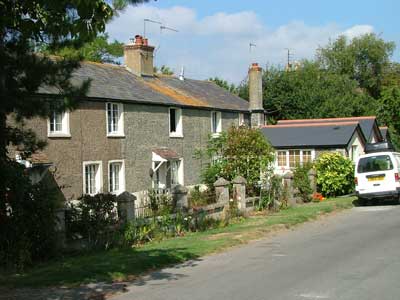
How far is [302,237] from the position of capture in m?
15.4

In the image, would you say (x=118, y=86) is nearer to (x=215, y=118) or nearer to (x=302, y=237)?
(x=215, y=118)

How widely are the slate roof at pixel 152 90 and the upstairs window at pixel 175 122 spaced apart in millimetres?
581

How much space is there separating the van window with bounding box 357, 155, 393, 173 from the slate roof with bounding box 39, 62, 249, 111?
1077 cm

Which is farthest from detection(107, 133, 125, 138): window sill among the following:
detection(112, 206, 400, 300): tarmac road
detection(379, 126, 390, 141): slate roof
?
detection(379, 126, 390, 141): slate roof

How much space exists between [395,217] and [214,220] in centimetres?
594

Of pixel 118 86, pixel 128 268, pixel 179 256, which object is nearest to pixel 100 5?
pixel 128 268

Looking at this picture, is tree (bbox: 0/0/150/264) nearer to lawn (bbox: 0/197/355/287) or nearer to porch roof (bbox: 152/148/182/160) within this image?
lawn (bbox: 0/197/355/287)

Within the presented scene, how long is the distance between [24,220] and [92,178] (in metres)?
14.0

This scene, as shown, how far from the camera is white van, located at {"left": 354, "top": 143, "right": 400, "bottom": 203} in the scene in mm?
23609

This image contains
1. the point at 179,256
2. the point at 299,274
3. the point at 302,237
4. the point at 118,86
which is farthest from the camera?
the point at 118,86

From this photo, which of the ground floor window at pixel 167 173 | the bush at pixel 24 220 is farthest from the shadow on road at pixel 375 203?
the bush at pixel 24 220

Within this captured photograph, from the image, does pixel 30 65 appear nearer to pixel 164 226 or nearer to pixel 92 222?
pixel 92 222

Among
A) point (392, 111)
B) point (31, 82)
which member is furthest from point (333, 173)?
point (31, 82)

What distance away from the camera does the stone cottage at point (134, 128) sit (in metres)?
24.8
